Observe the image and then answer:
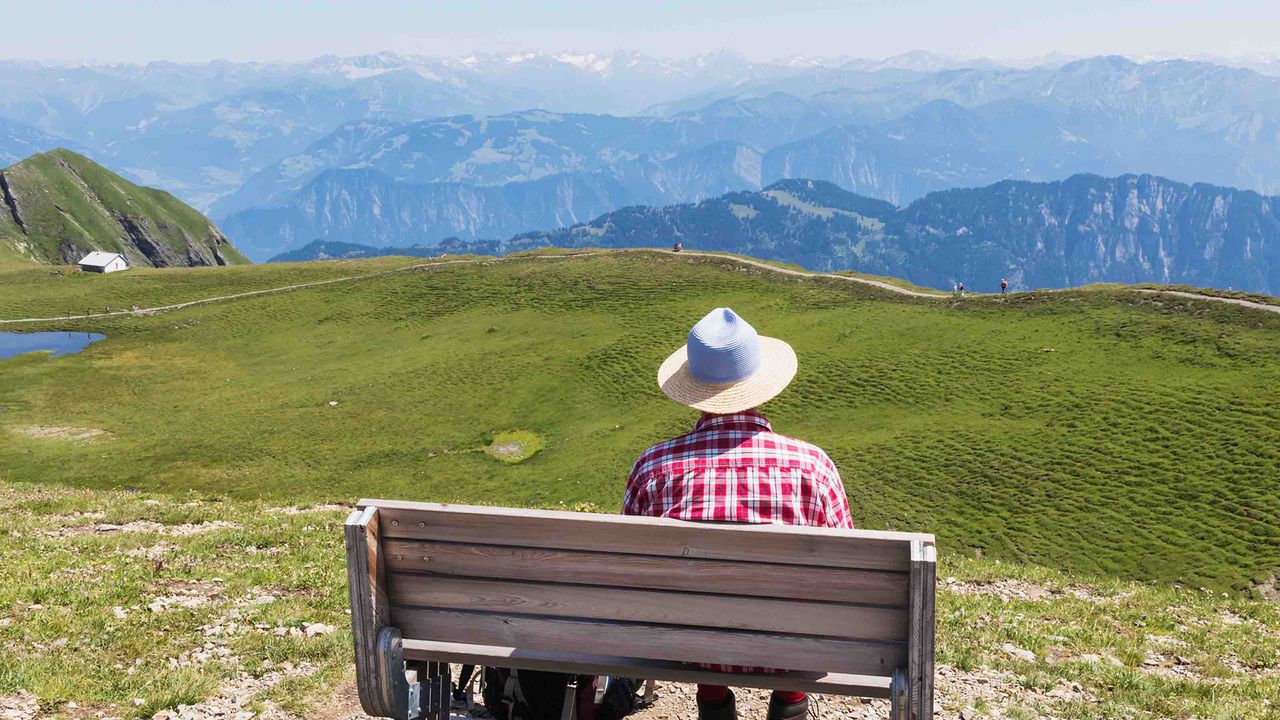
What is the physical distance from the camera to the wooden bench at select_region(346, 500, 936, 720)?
5.17 m

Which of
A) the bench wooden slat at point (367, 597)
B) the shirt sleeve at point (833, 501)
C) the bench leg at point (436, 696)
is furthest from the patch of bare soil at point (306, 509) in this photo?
the shirt sleeve at point (833, 501)

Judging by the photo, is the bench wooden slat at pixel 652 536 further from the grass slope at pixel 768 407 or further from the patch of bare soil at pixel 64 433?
the patch of bare soil at pixel 64 433

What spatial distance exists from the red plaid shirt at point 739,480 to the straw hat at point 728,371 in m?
0.17

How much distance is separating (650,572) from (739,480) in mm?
1251

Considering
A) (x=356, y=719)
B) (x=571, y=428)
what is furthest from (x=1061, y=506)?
(x=356, y=719)

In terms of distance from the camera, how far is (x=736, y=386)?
276 inches

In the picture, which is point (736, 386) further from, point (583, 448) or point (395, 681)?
point (583, 448)

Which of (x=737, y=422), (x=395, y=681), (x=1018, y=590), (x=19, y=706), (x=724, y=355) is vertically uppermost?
Result: (x=724, y=355)

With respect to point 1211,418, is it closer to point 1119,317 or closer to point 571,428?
point 1119,317

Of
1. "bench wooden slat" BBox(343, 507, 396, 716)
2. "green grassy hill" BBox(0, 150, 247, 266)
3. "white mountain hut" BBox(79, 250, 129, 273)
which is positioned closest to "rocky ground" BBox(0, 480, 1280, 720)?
"bench wooden slat" BBox(343, 507, 396, 716)

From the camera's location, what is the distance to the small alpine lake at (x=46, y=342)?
243 ft

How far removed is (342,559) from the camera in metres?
14.9

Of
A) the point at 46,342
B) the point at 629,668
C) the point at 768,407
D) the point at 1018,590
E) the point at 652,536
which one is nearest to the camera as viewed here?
the point at 652,536

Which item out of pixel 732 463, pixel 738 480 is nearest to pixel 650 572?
pixel 738 480
